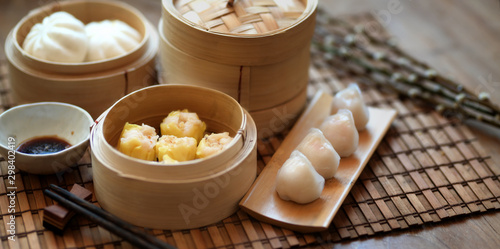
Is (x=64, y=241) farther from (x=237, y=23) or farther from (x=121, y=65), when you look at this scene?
(x=237, y=23)

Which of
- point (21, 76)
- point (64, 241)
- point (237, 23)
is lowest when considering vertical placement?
point (64, 241)

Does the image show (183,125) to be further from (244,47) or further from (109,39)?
(109,39)

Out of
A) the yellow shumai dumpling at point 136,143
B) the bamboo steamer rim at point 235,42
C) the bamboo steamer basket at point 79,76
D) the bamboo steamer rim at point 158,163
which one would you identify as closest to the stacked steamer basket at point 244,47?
the bamboo steamer rim at point 235,42

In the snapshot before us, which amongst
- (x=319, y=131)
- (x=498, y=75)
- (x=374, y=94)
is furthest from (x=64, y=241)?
(x=498, y=75)

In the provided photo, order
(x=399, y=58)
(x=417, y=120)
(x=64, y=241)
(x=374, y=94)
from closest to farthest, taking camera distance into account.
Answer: (x=64, y=241)
(x=417, y=120)
(x=374, y=94)
(x=399, y=58)

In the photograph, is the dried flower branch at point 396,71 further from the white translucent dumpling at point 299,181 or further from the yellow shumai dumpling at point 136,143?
the yellow shumai dumpling at point 136,143

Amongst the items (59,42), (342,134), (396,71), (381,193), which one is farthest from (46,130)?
(396,71)

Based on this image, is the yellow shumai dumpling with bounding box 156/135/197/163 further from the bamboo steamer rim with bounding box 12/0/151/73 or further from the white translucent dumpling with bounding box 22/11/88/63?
the white translucent dumpling with bounding box 22/11/88/63
